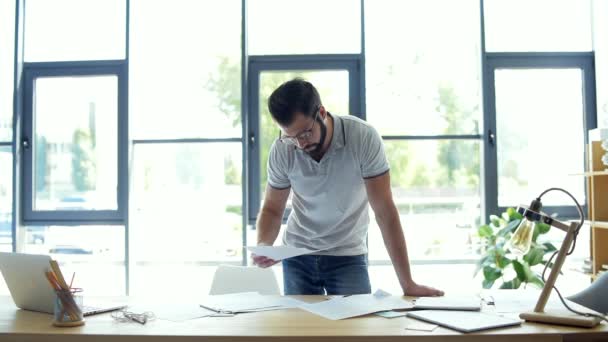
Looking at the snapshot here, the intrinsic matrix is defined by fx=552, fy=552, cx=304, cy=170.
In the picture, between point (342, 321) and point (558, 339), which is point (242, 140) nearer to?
point (342, 321)

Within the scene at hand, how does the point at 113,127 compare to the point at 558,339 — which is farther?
the point at 113,127

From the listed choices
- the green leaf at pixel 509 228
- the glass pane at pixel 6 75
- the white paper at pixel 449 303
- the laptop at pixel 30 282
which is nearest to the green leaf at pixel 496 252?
the green leaf at pixel 509 228

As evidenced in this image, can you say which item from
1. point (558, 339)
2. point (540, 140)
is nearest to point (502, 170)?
point (540, 140)

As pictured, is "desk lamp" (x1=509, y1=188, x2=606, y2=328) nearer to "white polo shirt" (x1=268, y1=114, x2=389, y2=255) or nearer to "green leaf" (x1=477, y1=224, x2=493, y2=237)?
"white polo shirt" (x1=268, y1=114, x2=389, y2=255)

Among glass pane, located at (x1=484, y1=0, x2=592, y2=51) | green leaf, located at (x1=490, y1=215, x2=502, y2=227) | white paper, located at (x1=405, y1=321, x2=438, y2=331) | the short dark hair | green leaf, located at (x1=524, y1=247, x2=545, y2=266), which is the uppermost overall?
glass pane, located at (x1=484, y1=0, x2=592, y2=51)

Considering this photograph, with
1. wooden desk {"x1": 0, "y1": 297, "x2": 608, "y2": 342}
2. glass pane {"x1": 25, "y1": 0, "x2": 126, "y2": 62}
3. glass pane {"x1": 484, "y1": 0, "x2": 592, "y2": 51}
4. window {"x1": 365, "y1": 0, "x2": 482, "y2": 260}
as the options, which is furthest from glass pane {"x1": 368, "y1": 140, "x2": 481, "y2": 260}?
wooden desk {"x1": 0, "y1": 297, "x2": 608, "y2": 342}

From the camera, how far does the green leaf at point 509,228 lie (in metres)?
3.54

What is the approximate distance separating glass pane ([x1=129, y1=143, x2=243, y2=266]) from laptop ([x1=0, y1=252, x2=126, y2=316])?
230 cm

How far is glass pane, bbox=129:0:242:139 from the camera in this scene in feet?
13.7

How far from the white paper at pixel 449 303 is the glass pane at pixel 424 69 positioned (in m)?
2.29

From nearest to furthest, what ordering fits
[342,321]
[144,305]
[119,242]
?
[342,321]
[144,305]
[119,242]

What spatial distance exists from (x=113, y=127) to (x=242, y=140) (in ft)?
3.34

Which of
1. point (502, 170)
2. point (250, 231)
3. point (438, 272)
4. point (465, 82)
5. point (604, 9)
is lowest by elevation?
point (438, 272)

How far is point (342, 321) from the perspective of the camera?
1640 mm
